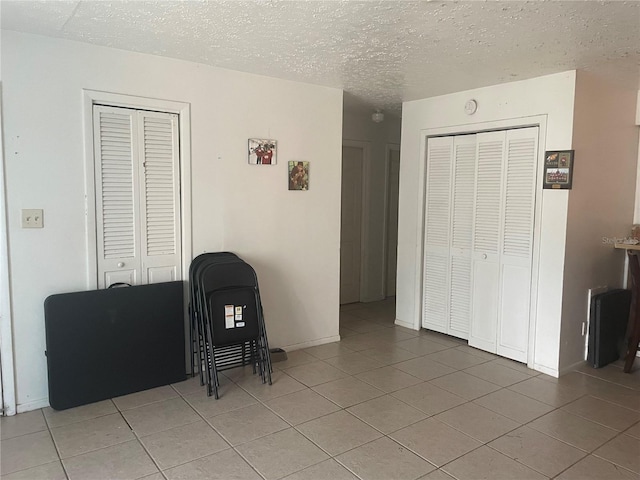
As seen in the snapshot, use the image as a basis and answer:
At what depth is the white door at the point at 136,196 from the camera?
11.0 ft

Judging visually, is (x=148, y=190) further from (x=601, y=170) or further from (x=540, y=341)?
(x=601, y=170)

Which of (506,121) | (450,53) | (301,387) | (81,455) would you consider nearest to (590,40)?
(450,53)

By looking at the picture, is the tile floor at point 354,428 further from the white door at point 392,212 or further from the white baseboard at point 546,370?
the white door at point 392,212

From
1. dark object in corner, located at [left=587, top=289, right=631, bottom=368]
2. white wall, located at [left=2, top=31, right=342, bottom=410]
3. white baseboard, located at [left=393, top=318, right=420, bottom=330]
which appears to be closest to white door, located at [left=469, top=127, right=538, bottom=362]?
dark object in corner, located at [left=587, top=289, right=631, bottom=368]

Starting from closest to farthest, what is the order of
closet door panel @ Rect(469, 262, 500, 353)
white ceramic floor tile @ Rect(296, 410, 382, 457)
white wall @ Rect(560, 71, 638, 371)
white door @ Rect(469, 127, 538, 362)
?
white ceramic floor tile @ Rect(296, 410, 382, 457)
white wall @ Rect(560, 71, 638, 371)
white door @ Rect(469, 127, 538, 362)
closet door panel @ Rect(469, 262, 500, 353)

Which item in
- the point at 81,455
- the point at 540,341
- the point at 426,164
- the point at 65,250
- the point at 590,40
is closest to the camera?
the point at 81,455

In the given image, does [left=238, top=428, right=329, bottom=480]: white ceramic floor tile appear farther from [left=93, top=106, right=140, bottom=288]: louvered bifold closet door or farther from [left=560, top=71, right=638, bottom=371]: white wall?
[left=560, top=71, right=638, bottom=371]: white wall

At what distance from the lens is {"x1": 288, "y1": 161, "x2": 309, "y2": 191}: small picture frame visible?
426cm

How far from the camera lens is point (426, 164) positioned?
496 centimetres

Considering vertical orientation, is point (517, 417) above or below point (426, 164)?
below

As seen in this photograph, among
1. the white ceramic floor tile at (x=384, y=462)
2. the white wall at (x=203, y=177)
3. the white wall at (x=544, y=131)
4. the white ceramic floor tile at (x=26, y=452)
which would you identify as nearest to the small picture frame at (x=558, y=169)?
the white wall at (x=544, y=131)

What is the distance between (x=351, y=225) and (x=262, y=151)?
8.20 feet

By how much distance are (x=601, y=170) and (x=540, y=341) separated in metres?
1.61

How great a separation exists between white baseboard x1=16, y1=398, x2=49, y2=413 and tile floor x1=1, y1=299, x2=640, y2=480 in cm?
6
